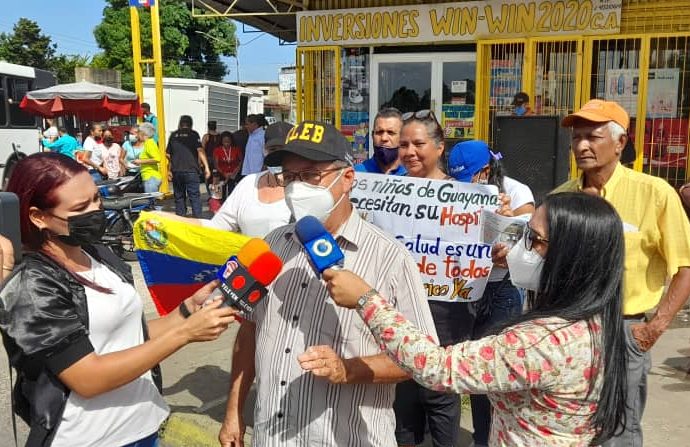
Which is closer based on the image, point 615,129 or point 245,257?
point 245,257

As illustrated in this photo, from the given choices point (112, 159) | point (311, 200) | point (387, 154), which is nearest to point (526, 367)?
point (311, 200)

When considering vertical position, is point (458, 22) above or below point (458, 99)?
above

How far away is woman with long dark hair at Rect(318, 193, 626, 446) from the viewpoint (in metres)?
1.78

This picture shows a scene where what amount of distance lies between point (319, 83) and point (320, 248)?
10673 millimetres

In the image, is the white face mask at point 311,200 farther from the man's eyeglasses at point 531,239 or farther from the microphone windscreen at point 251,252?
the man's eyeglasses at point 531,239

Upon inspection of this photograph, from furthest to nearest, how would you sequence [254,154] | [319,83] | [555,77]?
[319,83] < [254,154] < [555,77]

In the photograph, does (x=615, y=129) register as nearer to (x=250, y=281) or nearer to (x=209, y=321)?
(x=250, y=281)

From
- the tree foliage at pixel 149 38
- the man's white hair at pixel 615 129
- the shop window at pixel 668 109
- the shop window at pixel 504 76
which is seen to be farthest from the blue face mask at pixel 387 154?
the tree foliage at pixel 149 38

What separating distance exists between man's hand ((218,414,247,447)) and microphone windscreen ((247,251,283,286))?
790mm

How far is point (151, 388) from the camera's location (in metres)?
2.40

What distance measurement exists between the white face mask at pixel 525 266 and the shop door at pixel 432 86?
9401mm

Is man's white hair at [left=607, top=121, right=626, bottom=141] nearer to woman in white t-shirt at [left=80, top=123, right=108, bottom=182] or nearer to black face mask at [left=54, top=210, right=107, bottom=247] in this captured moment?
black face mask at [left=54, top=210, right=107, bottom=247]

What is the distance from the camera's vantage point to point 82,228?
Result: 2.17m

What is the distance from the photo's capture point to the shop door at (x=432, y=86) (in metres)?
11.2
